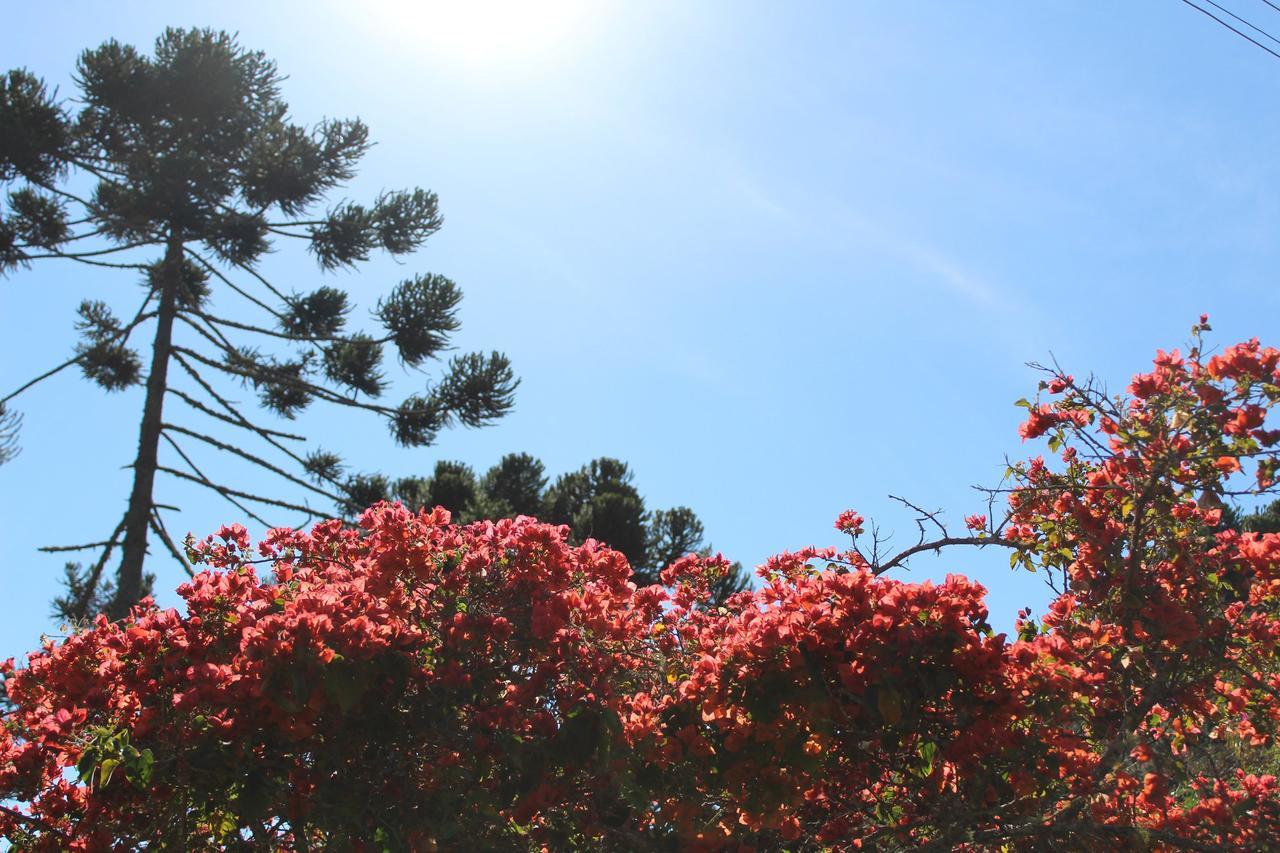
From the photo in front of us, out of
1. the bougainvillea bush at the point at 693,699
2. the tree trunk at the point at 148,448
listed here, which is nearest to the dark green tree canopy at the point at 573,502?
the tree trunk at the point at 148,448

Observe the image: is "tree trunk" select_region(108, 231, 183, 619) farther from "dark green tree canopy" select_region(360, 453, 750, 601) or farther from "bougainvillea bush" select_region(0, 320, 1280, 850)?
"bougainvillea bush" select_region(0, 320, 1280, 850)

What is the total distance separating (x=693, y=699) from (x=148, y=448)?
449 inches

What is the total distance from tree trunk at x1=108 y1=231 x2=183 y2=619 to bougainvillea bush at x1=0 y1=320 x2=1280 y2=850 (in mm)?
9317

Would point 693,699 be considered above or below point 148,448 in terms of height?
below

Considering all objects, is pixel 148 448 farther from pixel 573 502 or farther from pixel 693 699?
pixel 693 699

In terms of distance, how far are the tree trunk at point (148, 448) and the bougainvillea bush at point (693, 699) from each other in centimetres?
932

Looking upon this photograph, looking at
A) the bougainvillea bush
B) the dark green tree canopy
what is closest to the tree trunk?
the dark green tree canopy

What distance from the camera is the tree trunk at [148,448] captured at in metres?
12.8

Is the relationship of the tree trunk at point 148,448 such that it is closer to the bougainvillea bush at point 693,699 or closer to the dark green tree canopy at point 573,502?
the dark green tree canopy at point 573,502

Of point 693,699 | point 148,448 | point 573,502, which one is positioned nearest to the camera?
point 693,699

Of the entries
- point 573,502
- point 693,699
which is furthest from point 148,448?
point 693,699

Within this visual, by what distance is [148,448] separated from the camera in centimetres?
1327

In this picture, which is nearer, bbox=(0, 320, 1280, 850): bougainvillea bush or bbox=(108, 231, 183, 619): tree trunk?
bbox=(0, 320, 1280, 850): bougainvillea bush

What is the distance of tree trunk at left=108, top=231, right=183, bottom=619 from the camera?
12.8m
